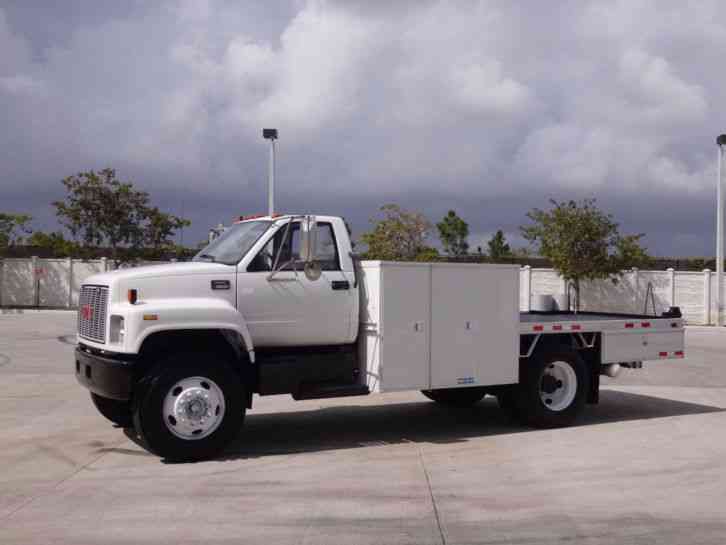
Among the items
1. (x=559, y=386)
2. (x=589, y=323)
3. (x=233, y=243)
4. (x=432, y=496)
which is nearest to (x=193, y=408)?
(x=233, y=243)

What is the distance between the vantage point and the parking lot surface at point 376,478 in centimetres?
596

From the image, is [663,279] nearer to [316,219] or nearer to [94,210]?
[94,210]

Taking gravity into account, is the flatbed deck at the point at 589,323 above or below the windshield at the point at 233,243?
below

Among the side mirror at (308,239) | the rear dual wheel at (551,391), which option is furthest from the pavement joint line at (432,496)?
the side mirror at (308,239)

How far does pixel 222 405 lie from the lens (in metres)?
8.23

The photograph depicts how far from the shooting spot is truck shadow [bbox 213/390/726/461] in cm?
927

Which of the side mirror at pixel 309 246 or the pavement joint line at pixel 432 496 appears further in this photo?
the side mirror at pixel 309 246

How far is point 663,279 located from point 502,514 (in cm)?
3069

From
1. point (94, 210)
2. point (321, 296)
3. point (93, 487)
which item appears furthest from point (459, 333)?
point (94, 210)

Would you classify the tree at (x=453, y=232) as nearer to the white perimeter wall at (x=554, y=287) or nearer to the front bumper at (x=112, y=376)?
the white perimeter wall at (x=554, y=287)

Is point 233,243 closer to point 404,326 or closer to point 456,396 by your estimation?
point 404,326

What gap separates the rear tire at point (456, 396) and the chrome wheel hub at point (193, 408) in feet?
12.5

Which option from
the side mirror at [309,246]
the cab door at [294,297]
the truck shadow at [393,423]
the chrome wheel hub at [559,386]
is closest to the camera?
the side mirror at [309,246]

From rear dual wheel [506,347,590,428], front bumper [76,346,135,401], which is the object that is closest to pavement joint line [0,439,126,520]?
front bumper [76,346,135,401]
